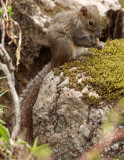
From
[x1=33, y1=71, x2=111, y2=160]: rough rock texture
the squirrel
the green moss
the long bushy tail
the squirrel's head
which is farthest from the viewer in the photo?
the squirrel's head

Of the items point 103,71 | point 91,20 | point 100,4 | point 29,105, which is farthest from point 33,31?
point 103,71

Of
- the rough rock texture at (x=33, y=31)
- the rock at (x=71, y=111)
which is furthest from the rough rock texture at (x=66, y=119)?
the rough rock texture at (x=33, y=31)

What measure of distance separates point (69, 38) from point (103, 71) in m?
1.00

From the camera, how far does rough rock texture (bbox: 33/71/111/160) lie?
3.03 m

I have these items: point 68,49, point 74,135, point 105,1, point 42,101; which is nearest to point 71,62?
point 68,49

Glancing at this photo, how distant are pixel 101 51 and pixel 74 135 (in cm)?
173

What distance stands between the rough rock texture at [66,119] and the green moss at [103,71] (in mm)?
154

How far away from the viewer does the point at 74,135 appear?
3.11 m

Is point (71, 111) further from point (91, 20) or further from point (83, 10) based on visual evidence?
point (83, 10)

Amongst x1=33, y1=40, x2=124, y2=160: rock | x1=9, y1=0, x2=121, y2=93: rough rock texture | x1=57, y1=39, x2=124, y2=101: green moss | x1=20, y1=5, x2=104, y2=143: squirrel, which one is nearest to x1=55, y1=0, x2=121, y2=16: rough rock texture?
x1=9, y1=0, x2=121, y2=93: rough rock texture

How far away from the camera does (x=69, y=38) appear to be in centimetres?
413

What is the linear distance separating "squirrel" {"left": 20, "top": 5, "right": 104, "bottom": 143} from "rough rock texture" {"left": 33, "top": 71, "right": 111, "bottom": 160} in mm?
438

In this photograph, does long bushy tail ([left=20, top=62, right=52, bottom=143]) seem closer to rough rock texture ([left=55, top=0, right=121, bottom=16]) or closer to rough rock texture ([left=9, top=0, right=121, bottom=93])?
rough rock texture ([left=9, top=0, right=121, bottom=93])

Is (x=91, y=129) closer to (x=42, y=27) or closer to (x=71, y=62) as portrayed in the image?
(x=71, y=62)
